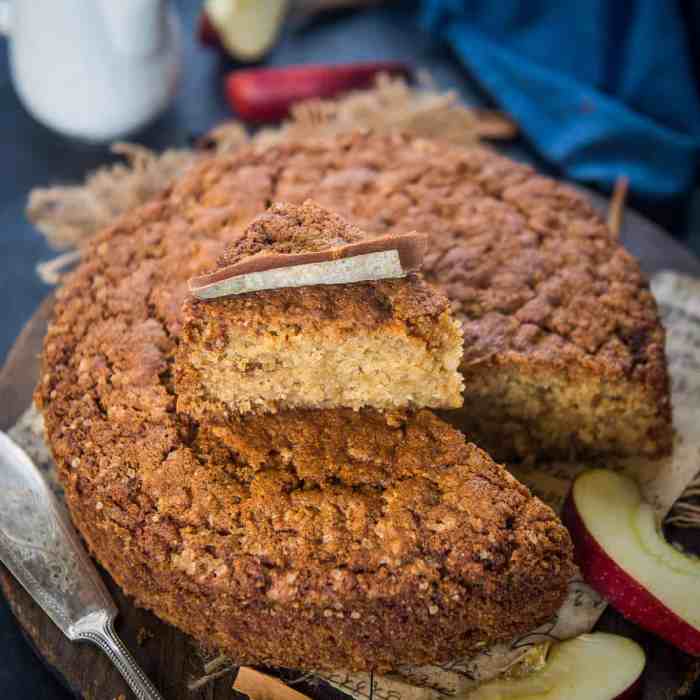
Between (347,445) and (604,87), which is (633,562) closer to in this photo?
(347,445)

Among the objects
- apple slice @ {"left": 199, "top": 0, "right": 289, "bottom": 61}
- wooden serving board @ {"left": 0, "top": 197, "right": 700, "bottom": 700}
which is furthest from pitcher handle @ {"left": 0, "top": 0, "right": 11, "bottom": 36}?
wooden serving board @ {"left": 0, "top": 197, "right": 700, "bottom": 700}

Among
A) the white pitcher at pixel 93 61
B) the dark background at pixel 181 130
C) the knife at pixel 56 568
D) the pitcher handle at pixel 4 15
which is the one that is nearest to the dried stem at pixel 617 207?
the dark background at pixel 181 130

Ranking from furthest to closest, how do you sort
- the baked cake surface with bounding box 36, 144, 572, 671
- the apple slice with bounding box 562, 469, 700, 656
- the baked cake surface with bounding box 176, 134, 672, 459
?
the baked cake surface with bounding box 176, 134, 672, 459
the apple slice with bounding box 562, 469, 700, 656
the baked cake surface with bounding box 36, 144, 572, 671

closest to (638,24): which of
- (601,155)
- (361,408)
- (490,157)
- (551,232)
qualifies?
(601,155)

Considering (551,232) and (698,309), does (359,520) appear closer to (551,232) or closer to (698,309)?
(551,232)

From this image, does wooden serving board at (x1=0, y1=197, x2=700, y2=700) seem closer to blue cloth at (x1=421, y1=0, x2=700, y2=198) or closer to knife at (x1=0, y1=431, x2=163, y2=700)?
knife at (x1=0, y1=431, x2=163, y2=700)

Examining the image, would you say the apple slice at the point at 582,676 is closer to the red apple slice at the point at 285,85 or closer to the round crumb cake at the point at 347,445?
the round crumb cake at the point at 347,445

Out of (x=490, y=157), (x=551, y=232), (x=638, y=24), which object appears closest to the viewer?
(x=551, y=232)
